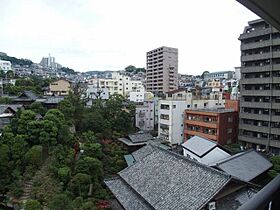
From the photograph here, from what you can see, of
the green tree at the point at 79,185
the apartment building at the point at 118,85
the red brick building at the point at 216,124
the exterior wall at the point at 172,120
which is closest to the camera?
the green tree at the point at 79,185

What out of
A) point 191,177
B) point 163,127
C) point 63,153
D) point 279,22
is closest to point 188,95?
point 163,127

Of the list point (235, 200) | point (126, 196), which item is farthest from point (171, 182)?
point (235, 200)

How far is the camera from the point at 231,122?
17.1 m

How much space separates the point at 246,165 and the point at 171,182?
493cm

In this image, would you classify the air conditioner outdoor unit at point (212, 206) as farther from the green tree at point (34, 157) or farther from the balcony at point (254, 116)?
the balcony at point (254, 116)

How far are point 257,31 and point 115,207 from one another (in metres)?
14.0

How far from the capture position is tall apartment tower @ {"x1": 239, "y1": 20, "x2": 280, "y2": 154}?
15.1 meters

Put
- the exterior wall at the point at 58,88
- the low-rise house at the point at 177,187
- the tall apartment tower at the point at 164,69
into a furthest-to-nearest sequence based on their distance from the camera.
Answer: the tall apartment tower at the point at 164,69 → the exterior wall at the point at 58,88 → the low-rise house at the point at 177,187

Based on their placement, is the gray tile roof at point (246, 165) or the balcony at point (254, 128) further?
the balcony at point (254, 128)

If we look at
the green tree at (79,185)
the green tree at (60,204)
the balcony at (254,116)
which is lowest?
the green tree at (79,185)

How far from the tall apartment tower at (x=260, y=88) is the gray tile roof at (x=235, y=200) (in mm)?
8924

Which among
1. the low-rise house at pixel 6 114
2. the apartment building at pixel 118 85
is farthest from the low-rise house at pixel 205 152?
the apartment building at pixel 118 85

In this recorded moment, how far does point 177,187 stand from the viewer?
7.20 m

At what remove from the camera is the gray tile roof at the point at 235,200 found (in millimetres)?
6574
